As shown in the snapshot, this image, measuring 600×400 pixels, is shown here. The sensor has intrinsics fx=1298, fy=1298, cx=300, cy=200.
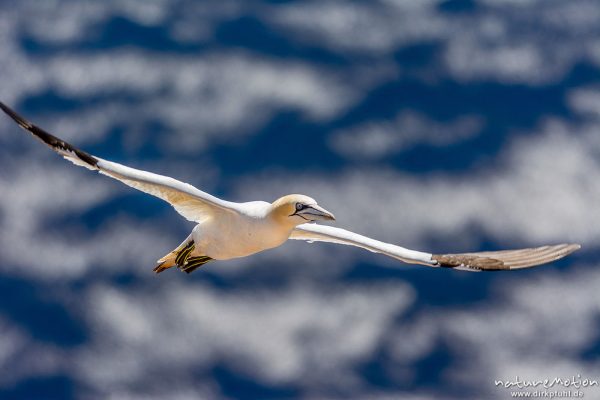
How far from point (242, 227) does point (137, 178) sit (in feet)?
5.09

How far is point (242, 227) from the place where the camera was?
17406 mm

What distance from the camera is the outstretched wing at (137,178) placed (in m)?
16.9

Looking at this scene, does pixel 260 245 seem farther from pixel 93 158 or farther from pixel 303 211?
pixel 93 158

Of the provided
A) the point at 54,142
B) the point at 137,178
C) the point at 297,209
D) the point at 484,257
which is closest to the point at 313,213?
the point at 297,209

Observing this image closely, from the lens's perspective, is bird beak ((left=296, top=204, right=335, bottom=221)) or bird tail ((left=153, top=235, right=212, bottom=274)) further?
bird tail ((left=153, top=235, right=212, bottom=274))

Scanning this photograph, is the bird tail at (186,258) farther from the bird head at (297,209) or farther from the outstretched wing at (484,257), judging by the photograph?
the outstretched wing at (484,257)

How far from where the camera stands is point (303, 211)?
16.9m

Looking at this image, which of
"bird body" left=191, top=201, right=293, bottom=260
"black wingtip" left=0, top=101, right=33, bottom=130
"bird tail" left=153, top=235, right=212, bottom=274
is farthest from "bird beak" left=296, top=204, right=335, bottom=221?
"black wingtip" left=0, top=101, right=33, bottom=130

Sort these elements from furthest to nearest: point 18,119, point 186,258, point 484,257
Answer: point 186,258 → point 484,257 → point 18,119

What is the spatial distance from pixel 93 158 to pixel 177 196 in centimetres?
163

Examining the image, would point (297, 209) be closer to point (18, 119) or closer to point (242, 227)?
point (242, 227)

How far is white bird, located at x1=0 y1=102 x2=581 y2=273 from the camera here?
1695cm

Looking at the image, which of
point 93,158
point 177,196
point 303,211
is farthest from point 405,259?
point 93,158

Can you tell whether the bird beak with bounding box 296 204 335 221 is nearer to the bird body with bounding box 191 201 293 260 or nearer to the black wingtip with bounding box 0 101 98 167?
the bird body with bounding box 191 201 293 260
